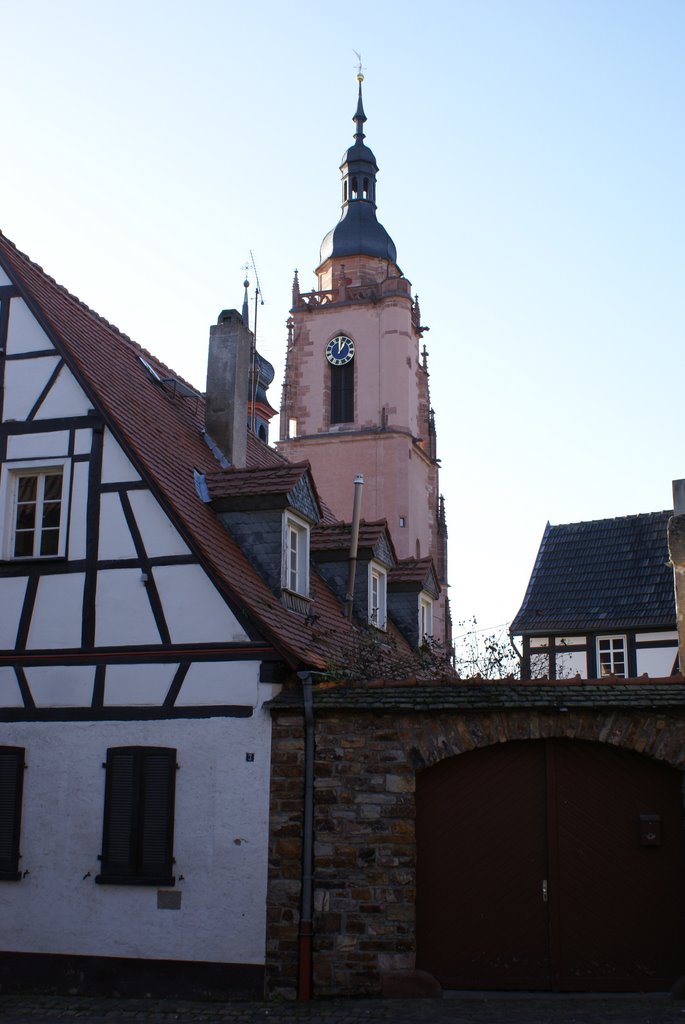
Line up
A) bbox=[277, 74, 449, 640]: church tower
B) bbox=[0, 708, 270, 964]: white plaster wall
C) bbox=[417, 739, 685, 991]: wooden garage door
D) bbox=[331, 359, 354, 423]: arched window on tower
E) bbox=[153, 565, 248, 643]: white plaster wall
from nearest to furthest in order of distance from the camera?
bbox=[417, 739, 685, 991]: wooden garage door
bbox=[0, 708, 270, 964]: white plaster wall
bbox=[153, 565, 248, 643]: white plaster wall
bbox=[277, 74, 449, 640]: church tower
bbox=[331, 359, 354, 423]: arched window on tower

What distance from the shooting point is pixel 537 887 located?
38.6ft

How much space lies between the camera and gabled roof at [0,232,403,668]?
43.2 feet

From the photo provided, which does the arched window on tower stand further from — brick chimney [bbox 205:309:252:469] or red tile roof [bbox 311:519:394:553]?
brick chimney [bbox 205:309:252:469]

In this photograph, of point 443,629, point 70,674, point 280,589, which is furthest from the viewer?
point 443,629

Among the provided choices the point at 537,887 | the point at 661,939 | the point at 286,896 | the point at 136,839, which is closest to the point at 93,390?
the point at 136,839

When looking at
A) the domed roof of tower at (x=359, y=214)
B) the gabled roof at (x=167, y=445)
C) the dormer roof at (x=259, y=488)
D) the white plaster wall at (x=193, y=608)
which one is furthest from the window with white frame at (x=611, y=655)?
the domed roof of tower at (x=359, y=214)

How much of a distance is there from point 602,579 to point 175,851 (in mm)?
16974

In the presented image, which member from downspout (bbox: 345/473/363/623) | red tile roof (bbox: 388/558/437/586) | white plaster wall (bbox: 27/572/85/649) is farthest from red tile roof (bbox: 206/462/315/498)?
red tile roof (bbox: 388/558/437/586)

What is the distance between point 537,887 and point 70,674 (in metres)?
5.39

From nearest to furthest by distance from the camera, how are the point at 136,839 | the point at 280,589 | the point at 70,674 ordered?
1. the point at 136,839
2. the point at 70,674
3. the point at 280,589

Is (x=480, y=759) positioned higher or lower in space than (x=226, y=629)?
lower

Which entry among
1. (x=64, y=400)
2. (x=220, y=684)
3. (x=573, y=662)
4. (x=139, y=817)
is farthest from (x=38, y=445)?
(x=573, y=662)

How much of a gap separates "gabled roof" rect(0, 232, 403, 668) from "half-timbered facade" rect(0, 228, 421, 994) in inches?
1.9

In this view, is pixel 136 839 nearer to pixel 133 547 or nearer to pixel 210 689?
pixel 210 689
